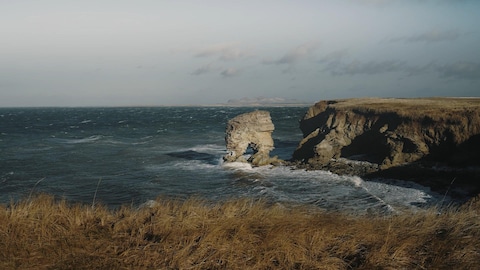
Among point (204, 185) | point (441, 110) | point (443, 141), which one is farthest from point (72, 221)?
point (441, 110)

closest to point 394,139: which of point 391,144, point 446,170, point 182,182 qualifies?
point 391,144

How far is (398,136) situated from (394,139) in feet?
1.24

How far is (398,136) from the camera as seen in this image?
1105 inches

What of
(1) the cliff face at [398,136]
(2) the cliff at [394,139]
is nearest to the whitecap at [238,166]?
(2) the cliff at [394,139]

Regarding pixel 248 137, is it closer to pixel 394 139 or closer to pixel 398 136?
pixel 394 139

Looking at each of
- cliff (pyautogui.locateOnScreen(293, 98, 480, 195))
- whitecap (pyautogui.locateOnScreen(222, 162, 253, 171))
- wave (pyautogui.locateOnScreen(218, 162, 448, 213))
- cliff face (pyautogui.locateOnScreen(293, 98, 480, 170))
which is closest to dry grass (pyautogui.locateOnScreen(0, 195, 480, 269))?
wave (pyautogui.locateOnScreen(218, 162, 448, 213))

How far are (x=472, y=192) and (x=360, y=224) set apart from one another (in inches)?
696

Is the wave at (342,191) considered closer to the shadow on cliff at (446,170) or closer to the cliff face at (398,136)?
the shadow on cliff at (446,170)

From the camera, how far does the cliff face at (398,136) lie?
25.7 meters

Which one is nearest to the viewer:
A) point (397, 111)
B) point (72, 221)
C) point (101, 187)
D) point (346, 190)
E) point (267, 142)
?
point (72, 221)

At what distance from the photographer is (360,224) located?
7.38 meters

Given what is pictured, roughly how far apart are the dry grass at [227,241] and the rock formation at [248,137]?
25699mm

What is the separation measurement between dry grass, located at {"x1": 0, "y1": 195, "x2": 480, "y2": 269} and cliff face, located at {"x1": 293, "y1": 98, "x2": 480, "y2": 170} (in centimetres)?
2093

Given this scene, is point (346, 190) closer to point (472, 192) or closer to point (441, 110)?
point (472, 192)
